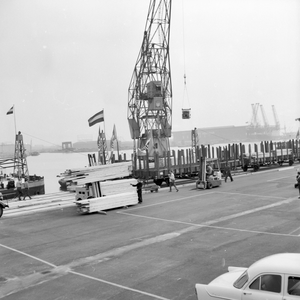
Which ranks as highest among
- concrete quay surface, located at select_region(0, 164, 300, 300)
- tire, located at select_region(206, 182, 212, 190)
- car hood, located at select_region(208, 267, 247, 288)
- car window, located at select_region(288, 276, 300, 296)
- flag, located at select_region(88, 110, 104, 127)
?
flag, located at select_region(88, 110, 104, 127)

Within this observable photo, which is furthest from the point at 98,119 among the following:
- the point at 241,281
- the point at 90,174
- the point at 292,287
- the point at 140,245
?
the point at 292,287

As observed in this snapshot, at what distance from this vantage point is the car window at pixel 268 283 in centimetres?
619

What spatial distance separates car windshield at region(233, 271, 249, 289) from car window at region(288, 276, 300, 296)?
79 cm

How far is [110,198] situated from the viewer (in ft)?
67.4

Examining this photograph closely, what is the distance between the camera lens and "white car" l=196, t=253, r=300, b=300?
606cm

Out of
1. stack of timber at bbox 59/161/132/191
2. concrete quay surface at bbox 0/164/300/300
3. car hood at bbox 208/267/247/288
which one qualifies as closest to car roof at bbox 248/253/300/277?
car hood at bbox 208/267/247/288

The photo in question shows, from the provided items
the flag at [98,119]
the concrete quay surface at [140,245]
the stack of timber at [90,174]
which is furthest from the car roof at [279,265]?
the flag at [98,119]

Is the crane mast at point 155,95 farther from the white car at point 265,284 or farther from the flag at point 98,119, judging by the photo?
the white car at point 265,284

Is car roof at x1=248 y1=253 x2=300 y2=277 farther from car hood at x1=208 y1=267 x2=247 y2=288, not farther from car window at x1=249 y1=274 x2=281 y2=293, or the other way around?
car hood at x1=208 y1=267 x2=247 y2=288

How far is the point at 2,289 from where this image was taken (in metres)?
9.75

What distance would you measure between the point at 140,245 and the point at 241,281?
6992mm

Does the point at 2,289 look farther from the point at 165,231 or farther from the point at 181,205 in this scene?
the point at 181,205

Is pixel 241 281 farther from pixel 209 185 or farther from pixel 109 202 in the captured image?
pixel 209 185

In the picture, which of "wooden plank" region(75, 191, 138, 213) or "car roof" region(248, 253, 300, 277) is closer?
"car roof" region(248, 253, 300, 277)
